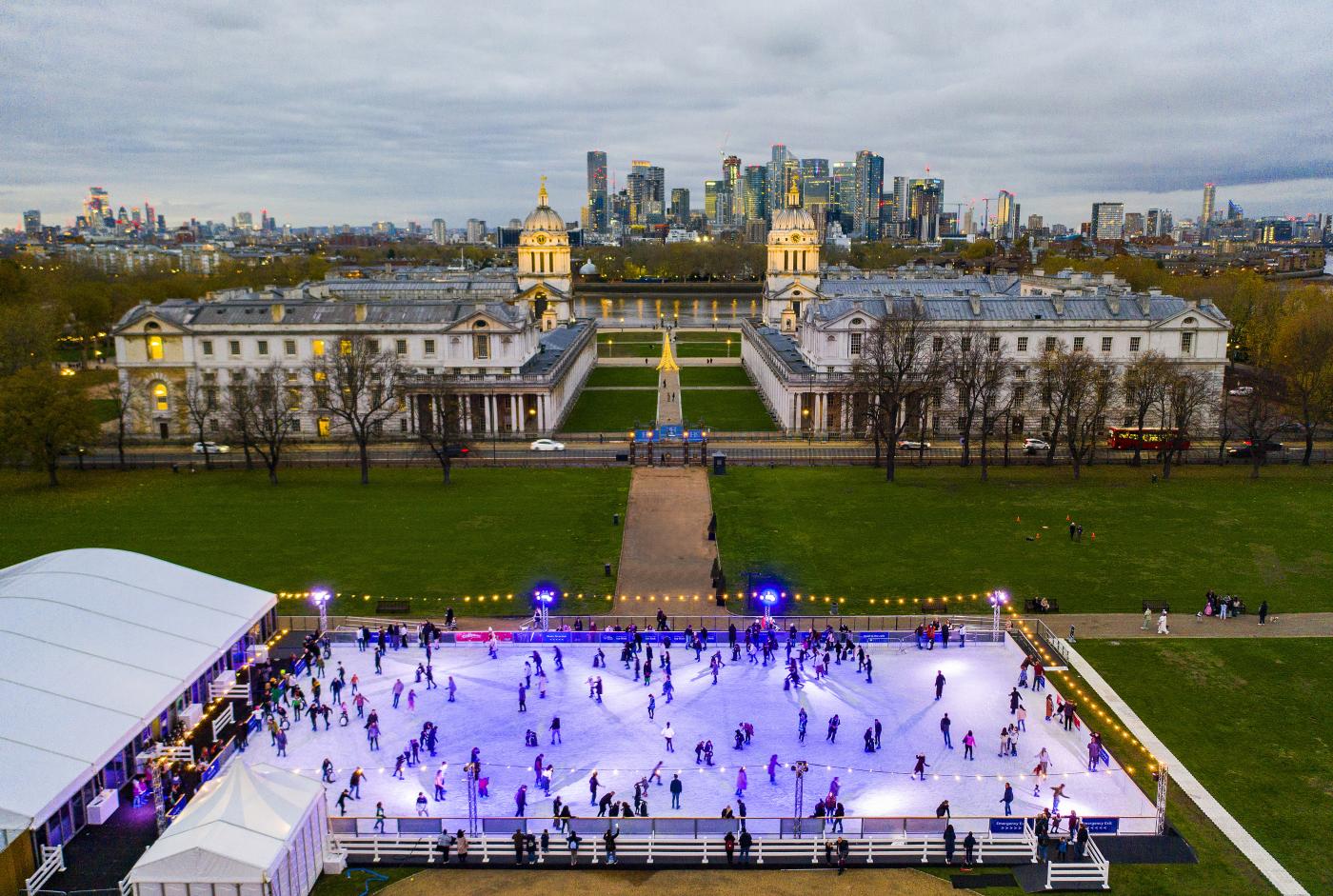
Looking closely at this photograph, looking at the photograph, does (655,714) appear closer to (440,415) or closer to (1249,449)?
(440,415)

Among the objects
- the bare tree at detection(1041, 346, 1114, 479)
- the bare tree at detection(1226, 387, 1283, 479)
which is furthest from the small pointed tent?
the bare tree at detection(1226, 387, 1283, 479)

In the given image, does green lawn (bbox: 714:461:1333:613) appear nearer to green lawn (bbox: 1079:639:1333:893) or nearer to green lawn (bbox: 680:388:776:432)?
green lawn (bbox: 1079:639:1333:893)

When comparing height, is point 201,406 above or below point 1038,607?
above

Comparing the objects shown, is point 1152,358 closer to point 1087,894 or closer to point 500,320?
point 500,320

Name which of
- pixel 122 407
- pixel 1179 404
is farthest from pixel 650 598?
pixel 122 407

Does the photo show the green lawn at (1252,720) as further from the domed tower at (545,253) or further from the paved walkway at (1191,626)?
the domed tower at (545,253)

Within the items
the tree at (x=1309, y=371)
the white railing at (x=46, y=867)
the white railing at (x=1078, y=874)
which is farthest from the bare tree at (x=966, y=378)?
the white railing at (x=46, y=867)
